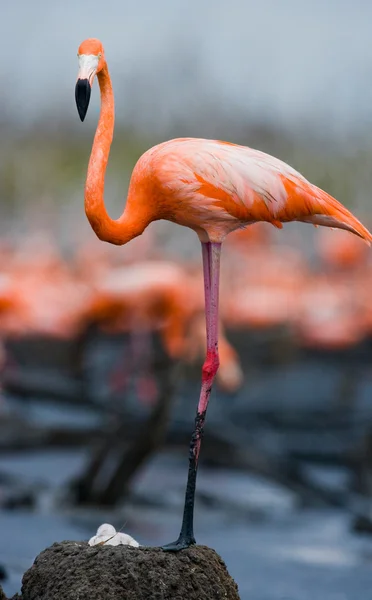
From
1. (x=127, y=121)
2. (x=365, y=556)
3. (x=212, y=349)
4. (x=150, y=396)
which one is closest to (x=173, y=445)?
(x=150, y=396)

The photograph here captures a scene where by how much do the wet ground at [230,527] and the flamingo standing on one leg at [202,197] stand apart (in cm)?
154

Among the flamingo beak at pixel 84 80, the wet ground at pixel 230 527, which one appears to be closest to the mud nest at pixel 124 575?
the wet ground at pixel 230 527

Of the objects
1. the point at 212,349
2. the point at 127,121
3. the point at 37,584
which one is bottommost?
Result: the point at 37,584

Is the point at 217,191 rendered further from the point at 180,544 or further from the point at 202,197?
the point at 180,544

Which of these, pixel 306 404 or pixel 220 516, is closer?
pixel 220 516

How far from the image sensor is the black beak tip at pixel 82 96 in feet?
10.7

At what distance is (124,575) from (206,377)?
0.73 m

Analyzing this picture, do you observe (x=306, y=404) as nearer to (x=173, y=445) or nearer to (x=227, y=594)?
(x=173, y=445)

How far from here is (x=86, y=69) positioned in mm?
3391

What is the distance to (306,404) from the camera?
938cm

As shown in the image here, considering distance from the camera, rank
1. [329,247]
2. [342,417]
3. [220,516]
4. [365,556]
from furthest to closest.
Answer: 1. [329,247]
2. [342,417]
3. [220,516]
4. [365,556]

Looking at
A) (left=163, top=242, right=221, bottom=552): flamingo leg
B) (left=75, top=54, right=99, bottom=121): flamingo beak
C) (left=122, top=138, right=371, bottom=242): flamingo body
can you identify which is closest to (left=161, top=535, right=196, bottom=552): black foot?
(left=163, top=242, right=221, bottom=552): flamingo leg

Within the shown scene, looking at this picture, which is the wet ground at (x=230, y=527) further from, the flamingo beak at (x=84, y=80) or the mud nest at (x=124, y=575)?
the flamingo beak at (x=84, y=80)

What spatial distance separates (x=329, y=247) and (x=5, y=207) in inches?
146
